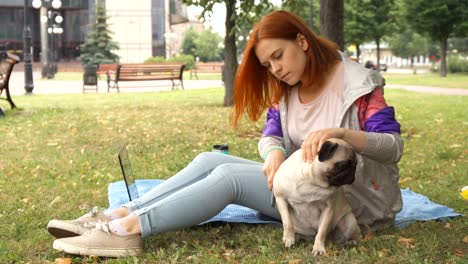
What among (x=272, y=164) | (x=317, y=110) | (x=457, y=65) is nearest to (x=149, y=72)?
(x=317, y=110)

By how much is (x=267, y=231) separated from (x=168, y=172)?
8.48 feet

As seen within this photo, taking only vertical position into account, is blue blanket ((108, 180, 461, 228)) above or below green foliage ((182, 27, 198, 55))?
below

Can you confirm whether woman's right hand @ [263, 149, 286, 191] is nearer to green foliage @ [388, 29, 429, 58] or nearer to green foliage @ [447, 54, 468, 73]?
green foliage @ [447, 54, 468, 73]

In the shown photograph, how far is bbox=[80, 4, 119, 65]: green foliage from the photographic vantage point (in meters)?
51.5

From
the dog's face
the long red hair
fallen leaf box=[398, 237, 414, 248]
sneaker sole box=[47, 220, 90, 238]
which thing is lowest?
fallen leaf box=[398, 237, 414, 248]

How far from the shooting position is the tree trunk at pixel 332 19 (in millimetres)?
8424

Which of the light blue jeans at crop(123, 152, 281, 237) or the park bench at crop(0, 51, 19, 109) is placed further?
the park bench at crop(0, 51, 19, 109)

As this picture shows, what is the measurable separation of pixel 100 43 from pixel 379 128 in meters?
50.7

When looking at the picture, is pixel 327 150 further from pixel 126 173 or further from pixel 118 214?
pixel 126 173

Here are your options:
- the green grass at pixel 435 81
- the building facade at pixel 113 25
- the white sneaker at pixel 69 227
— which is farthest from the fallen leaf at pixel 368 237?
the building facade at pixel 113 25

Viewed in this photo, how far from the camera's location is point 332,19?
846cm

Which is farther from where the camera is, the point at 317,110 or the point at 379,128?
the point at 317,110

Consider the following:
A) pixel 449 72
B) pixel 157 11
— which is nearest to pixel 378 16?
pixel 449 72

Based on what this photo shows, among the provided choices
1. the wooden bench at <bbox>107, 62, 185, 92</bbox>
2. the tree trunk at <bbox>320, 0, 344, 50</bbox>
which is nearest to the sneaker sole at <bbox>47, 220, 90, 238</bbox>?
the tree trunk at <bbox>320, 0, 344, 50</bbox>
